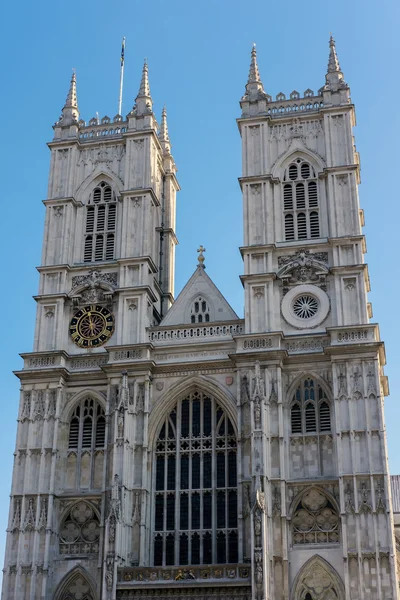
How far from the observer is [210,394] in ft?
127

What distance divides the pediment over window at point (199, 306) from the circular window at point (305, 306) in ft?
8.49

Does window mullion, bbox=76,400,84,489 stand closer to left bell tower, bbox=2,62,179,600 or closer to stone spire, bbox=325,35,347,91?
left bell tower, bbox=2,62,179,600

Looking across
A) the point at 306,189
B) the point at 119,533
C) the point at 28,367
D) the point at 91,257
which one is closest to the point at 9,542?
the point at 119,533

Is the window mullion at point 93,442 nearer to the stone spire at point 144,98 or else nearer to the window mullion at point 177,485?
the window mullion at point 177,485

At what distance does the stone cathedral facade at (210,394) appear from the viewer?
113 ft

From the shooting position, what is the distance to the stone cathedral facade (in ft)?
113

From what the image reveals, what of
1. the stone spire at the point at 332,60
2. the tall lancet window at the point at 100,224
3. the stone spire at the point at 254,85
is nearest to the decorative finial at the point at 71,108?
the tall lancet window at the point at 100,224

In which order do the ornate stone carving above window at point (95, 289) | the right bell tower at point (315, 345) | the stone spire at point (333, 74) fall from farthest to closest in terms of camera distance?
the stone spire at point (333, 74), the ornate stone carving above window at point (95, 289), the right bell tower at point (315, 345)

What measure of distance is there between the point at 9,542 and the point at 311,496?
40.8 ft

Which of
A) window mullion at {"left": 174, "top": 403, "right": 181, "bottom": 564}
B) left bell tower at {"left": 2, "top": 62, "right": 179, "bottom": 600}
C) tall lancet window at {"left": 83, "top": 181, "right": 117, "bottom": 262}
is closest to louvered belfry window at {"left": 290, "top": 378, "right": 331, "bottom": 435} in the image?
window mullion at {"left": 174, "top": 403, "right": 181, "bottom": 564}

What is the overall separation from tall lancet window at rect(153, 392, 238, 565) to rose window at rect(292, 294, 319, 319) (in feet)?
17.7

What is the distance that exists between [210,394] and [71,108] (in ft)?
58.5

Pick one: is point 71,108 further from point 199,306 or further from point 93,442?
point 93,442

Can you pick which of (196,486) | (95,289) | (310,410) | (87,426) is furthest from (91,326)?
(310,410)
